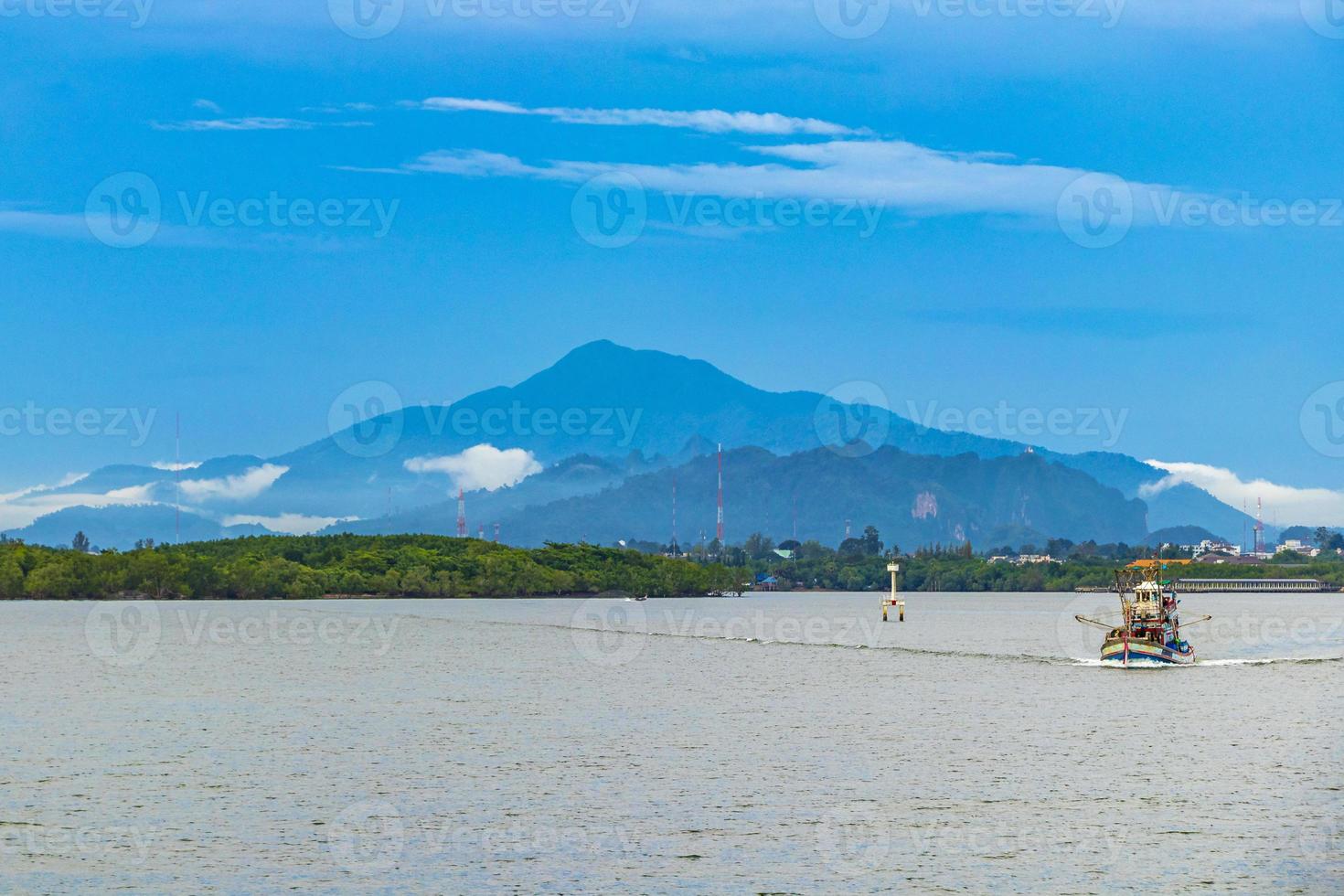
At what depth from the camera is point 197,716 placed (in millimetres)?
84000

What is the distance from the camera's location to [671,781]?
6062cm

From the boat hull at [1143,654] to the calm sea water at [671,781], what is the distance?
1.96m

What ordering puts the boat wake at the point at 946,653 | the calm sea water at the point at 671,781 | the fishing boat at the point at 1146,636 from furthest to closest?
the boat wake at the point at 946,653, the fishing boat at the point at 1146,636, the calm sea water at the point at 671,781

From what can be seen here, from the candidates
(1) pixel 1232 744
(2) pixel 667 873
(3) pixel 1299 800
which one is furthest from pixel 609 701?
(2) pixel 667 873

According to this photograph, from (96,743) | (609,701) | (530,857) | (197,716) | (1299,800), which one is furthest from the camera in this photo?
(609,701)

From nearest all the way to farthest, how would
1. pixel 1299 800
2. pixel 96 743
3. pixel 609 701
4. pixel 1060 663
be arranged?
1. pixel 1299 800
2. pixel 96 743
3. pixel 609 701
4. pixel 1060 663

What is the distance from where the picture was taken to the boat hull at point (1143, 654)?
120 m

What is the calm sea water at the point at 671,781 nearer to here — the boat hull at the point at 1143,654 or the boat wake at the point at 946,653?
the boat hull at the point at 1143,654

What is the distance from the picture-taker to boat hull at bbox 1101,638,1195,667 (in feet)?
393

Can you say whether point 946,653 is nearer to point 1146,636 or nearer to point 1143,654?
point 1143,654

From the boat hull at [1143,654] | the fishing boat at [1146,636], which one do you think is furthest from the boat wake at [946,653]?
the fishing boat at [1146,636]

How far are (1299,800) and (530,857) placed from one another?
2698 cm

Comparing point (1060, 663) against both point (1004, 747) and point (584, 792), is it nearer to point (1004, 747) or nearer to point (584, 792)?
point (1004, 747)

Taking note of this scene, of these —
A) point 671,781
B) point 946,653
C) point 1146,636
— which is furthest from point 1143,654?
point 671,781
